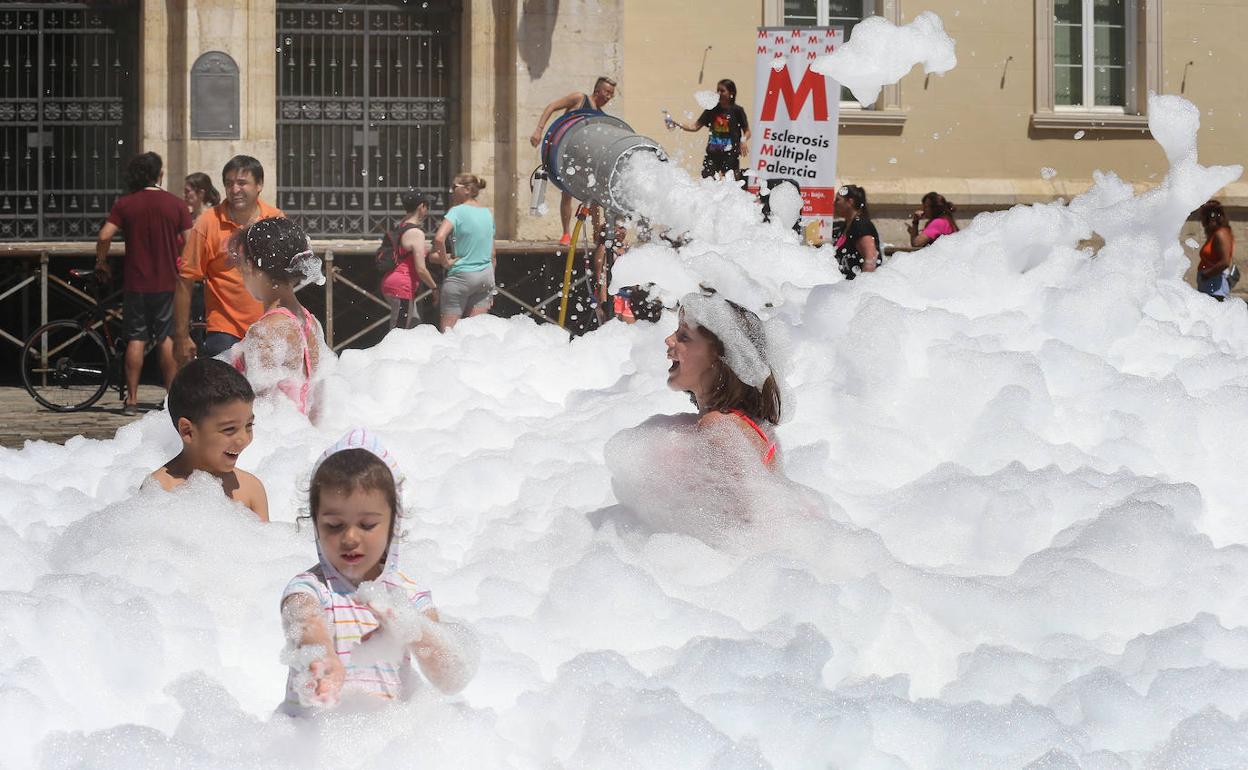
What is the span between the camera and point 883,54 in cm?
780

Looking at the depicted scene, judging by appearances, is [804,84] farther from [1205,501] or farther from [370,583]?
[370,583]

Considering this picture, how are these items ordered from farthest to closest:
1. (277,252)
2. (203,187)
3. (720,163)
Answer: (720,163), (203,187), (277,252)

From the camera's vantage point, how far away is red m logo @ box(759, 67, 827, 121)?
34.8ft

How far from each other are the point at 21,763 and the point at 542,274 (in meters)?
11.5

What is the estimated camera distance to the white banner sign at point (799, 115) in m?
10.6

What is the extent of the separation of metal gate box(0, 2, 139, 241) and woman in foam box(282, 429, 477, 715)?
1369 centimetres

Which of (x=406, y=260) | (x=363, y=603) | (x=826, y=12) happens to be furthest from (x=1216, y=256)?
(x=363, y=603)

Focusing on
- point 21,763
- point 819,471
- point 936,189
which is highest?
point 936,189

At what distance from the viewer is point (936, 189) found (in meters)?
17.8

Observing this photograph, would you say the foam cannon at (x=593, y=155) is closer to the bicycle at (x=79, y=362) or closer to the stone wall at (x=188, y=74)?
the bicycle at (x=79, y=362)

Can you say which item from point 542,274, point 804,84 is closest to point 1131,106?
point 542,274

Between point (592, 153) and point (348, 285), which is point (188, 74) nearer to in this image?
point (348, 285)

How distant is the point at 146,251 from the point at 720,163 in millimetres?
4843

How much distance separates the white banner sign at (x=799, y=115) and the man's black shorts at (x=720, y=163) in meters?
2.96
